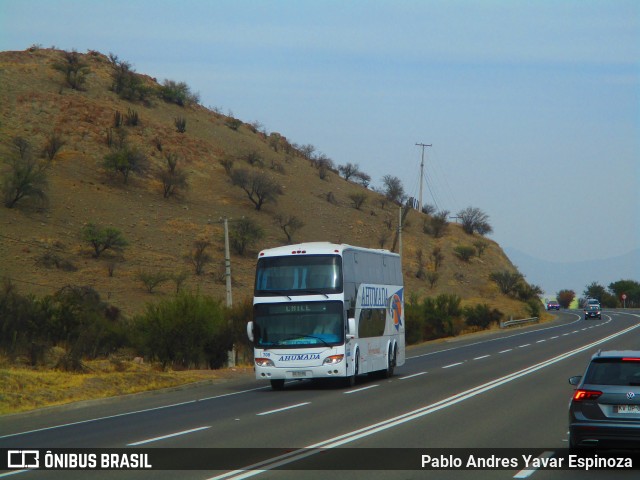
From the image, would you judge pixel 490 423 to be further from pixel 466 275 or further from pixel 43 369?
pixel 466 275

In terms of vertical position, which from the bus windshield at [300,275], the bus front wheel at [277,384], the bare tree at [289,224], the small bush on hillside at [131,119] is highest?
the small bush on hillside at [131,119]

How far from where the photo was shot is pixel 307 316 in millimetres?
24875

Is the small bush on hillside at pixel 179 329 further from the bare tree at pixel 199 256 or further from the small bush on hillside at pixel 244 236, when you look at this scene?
the small bush on hillside at pixel 244 236

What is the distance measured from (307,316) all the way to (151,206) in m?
51.8

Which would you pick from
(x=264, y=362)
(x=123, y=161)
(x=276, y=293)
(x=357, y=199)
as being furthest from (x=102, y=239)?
(x=264, y=362)

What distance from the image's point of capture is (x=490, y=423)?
15984mm

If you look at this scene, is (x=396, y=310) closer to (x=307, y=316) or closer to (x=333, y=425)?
(x=307, y=316)

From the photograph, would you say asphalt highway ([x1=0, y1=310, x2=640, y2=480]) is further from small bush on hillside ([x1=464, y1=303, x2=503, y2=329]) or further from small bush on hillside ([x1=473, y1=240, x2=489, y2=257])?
small bush on hillside ([x1=473, y1=240, x2=489, y2=257])

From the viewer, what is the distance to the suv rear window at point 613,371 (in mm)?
11203

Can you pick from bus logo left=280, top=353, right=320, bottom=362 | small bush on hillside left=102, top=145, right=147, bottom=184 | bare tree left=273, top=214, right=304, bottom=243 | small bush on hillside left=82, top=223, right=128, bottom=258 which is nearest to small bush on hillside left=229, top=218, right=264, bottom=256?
bare tree left=273, top=214, right=304, bottom=243

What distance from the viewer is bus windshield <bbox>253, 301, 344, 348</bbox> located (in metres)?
24.7

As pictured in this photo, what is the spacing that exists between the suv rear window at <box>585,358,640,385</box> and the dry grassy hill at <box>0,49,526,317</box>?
46460 mm

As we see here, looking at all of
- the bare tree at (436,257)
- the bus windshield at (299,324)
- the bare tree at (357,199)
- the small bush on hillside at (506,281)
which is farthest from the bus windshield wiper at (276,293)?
the small bush on hillside at (506,281)

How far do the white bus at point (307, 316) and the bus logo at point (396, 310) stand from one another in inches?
161
